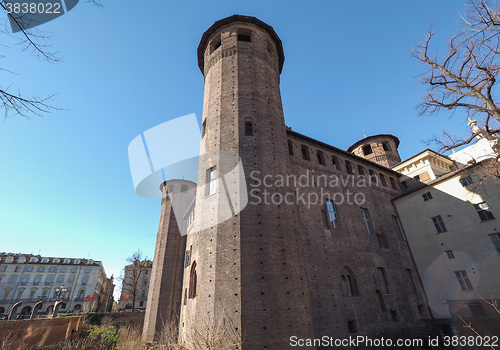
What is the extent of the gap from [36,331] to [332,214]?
16.9 m

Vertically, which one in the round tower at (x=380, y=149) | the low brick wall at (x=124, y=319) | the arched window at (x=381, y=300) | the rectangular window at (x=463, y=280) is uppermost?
the round tower at (x=380, y=149)

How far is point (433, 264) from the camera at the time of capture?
58.4 ft

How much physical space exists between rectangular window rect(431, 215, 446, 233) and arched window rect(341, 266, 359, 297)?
9.36 meters

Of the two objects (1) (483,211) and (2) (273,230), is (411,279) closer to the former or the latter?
(1) (483,211)

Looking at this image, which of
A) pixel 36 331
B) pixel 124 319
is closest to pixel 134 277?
pixel 124 319

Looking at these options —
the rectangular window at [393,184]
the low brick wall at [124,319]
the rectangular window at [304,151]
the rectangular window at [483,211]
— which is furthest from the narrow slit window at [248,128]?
the low brick wall at [124,319]

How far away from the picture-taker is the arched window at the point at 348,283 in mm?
13578

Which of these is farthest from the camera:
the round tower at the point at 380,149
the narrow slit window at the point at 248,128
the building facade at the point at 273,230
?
the round tower at the point at 380,149

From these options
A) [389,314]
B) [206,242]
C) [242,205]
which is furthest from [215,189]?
[389,314]

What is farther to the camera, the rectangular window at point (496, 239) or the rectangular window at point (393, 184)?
the rectangular window at point (393, 184)

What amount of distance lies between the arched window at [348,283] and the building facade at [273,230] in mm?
58

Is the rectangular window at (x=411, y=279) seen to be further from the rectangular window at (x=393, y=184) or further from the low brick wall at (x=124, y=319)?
the low brick wall at (x=124, y=319)

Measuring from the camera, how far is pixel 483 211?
16.0 meters

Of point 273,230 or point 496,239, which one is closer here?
point 273,230
